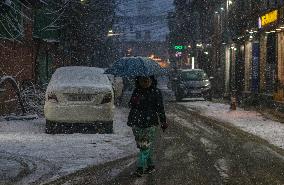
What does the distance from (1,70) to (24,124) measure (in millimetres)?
4234

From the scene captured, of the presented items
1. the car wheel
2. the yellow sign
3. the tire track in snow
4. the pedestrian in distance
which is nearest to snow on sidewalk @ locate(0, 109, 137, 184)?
the car wheel

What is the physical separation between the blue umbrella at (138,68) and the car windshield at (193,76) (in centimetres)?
1824

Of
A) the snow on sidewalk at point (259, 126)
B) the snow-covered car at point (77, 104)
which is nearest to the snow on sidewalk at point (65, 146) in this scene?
the snow-covered car at point (77, 104)

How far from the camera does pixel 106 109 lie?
14.1 meters

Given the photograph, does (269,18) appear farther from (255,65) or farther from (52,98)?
(52,98)

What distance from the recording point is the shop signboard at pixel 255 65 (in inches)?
1137

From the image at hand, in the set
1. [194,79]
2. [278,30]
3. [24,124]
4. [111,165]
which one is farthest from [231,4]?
[111,165]

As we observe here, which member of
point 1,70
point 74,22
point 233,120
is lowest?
point 233,120

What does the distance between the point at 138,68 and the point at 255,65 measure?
18.5m

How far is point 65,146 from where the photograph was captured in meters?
11.8

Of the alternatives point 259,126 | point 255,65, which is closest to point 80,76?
point 259,126

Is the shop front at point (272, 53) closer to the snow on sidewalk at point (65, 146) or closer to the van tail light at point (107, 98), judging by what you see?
the snow on sidewalk at point (65, 146)

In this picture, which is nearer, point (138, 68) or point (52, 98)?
point (138, 68)

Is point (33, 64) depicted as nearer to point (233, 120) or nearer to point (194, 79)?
point (194, 79)
